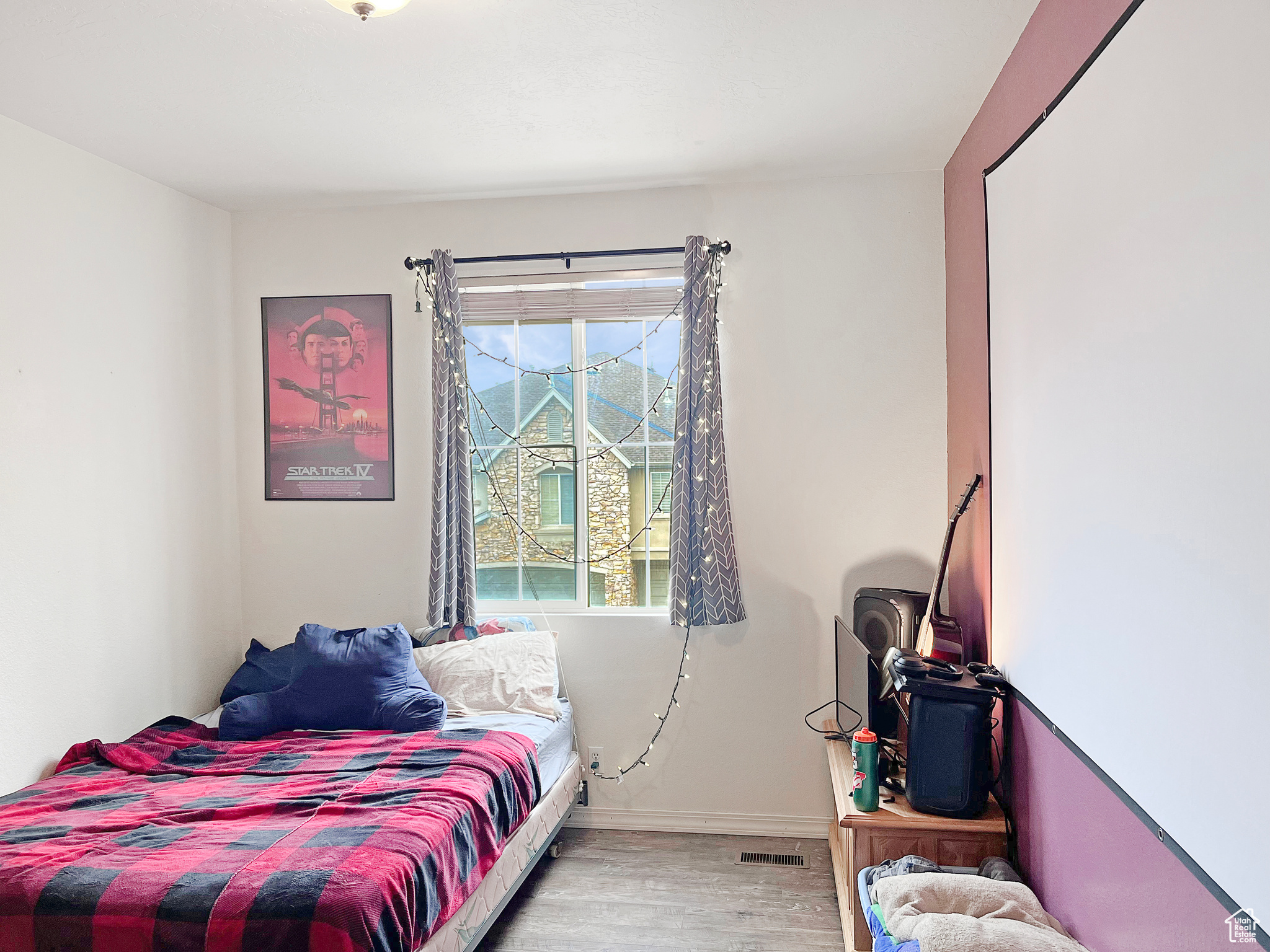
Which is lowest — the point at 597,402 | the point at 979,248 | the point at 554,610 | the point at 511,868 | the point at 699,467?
the point at 511,868

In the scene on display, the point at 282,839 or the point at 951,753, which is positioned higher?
the point at 951,753

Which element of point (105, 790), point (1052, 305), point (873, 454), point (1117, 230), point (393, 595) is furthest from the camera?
point (393, 595)

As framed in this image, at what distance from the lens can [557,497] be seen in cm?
362

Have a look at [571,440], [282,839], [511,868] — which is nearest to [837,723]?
[511,868]

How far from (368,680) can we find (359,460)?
1035 mm

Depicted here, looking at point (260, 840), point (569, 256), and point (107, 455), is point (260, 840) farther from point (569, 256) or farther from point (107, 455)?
point (569, 256)

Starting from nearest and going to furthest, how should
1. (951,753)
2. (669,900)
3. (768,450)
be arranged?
1. (951,753)
2. (669,900)
3. (768,450)

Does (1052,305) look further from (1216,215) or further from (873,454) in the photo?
(873,454)

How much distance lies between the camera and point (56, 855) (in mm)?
2023

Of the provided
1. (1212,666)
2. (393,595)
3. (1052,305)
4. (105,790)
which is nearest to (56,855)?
(105,790)

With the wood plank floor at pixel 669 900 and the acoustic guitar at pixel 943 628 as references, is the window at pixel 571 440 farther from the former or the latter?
the acoustic guitar at pixel 943 628

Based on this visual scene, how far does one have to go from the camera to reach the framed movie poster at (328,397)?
359 centimetres

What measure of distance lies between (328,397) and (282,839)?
2039 millimetres

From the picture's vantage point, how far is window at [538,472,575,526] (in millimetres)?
3617
